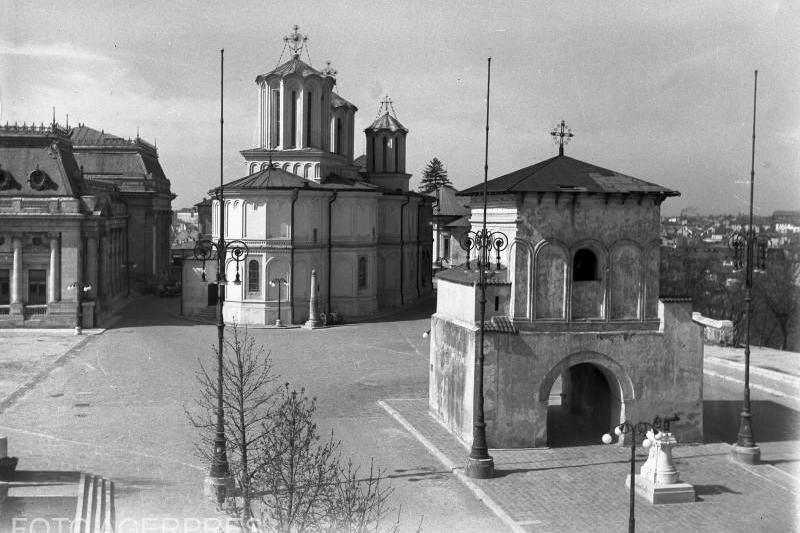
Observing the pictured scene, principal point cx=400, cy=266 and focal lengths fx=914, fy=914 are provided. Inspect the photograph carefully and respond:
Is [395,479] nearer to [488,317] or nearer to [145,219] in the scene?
[488,317]

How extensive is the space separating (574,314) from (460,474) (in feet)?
20.1

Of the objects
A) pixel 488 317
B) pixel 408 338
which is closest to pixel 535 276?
pixel 488 317

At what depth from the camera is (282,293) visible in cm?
5303

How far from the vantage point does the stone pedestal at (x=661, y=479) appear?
22078mm

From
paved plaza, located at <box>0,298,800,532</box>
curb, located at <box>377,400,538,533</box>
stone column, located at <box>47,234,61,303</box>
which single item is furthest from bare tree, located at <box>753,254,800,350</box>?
stone column, located at <box>47,234,61,303</box>

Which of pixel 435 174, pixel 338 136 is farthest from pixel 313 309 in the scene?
pixel 435 174

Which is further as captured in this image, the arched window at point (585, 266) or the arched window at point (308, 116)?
the arched window at point (308, 116)

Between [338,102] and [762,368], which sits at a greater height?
[338,102]

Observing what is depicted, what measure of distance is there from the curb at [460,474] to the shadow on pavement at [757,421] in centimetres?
836

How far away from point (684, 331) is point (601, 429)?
4.18 metres

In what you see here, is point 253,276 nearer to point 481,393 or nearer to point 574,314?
point 574,314

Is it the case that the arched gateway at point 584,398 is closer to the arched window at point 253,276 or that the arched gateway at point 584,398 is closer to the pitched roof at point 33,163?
the arched window at point 253,276

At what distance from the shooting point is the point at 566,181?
26938 millimetres

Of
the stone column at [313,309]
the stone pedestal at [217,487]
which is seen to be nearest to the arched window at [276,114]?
the stone column at [313,309]
